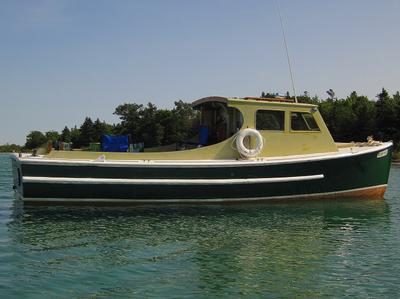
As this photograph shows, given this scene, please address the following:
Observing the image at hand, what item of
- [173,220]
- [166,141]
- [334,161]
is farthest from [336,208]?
[166,141]

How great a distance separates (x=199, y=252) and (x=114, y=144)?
226 inches

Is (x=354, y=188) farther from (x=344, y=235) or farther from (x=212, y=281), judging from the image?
(x=212, y=281)

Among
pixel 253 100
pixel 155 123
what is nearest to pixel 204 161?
pixel 253 100

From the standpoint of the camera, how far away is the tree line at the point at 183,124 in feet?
60.6

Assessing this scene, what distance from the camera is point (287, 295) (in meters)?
6.27

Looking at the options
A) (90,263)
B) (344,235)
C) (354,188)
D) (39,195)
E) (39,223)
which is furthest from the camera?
(354,188)

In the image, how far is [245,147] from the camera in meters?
13.7

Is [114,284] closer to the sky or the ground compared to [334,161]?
closer to the ground

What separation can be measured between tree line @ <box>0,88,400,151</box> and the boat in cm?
164

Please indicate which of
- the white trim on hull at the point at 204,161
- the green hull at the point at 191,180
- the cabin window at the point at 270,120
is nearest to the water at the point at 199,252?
the green hull at the point at 191,180

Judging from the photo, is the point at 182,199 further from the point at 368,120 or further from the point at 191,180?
the point at 368,120

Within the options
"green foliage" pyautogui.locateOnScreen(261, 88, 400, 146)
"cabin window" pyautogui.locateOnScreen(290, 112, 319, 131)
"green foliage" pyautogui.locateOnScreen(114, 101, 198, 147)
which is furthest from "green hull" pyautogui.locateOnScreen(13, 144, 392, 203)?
"green foliage" pyautogui.locateOnScreen(261, 88, 400, 146)

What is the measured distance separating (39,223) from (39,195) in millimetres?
1735

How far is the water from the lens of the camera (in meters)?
6.54
